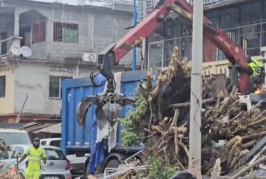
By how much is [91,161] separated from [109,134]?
4.12ft

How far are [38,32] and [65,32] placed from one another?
4.54ft

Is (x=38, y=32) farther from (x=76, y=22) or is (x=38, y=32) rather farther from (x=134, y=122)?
(x=134, y=122)

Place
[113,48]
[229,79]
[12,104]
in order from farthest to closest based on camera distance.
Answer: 1. [12,104]
2. [229,79]
3. [113,48]

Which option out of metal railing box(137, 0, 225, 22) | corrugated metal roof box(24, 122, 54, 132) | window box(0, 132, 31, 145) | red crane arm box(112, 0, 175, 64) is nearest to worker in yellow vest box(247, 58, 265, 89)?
red crane arm box(112, 0, 175, 64)

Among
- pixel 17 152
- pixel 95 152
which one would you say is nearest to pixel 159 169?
pixel 95 152

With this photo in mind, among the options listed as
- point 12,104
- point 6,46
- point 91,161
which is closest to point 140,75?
point 91,161

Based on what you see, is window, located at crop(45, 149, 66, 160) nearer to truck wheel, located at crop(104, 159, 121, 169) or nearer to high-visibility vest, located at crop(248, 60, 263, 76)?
truck wheel, located at crop(104, 159, 121, 169)

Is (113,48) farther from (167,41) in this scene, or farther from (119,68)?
(119,68)

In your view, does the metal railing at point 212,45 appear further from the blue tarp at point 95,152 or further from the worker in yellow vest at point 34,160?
the worker in yellow vest at point 34,160

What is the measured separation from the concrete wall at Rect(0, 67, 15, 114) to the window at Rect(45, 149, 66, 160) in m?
13.7

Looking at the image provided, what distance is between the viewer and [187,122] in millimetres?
9062

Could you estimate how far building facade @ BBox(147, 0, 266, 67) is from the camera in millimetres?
20844

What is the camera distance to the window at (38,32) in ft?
102

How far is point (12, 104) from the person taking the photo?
29.6m
